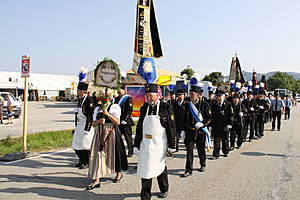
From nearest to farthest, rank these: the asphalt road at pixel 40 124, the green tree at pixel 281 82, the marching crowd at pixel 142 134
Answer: the marching crowd at pixel 142 134 → the asphalt road at pixel 40 124 → the green tree at pixel 281 82

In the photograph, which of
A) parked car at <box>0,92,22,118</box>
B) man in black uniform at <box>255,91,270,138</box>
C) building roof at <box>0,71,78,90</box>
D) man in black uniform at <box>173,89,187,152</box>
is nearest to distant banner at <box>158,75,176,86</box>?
parked car at <box>0,92,22,118</box>

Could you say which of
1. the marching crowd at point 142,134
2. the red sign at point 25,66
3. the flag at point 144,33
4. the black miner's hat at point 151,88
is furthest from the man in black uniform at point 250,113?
the red sign at point 25,66

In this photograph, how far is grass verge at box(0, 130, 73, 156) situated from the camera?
30.5 feet

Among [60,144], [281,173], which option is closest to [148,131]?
[281,173]

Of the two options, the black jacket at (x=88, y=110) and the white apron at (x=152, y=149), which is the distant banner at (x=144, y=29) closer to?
the black jacket at (x=88, y=110)

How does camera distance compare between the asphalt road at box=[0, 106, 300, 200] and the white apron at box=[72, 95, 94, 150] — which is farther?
the white apron at box=[72, 95, 94, 150]

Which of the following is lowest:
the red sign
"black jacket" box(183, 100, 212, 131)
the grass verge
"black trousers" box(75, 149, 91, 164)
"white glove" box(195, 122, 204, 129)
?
the grass verge

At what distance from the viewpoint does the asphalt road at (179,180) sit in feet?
17.3

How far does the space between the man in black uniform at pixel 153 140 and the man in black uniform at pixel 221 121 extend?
3.73m

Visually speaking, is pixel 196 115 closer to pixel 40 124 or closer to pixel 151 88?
pixel 151 88

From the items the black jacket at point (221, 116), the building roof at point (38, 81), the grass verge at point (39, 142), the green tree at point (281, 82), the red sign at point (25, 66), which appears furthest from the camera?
the green tree at point (281, 82)

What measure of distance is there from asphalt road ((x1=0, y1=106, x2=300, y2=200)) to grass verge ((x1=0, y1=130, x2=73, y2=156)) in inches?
49.1

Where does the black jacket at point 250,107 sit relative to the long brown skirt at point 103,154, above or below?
above

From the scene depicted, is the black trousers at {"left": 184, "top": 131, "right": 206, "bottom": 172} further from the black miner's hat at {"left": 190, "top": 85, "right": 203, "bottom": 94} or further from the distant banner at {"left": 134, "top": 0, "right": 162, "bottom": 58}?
the distant banner at {"left": 134, "top": 0, "right": 162, "bottom": 58}
